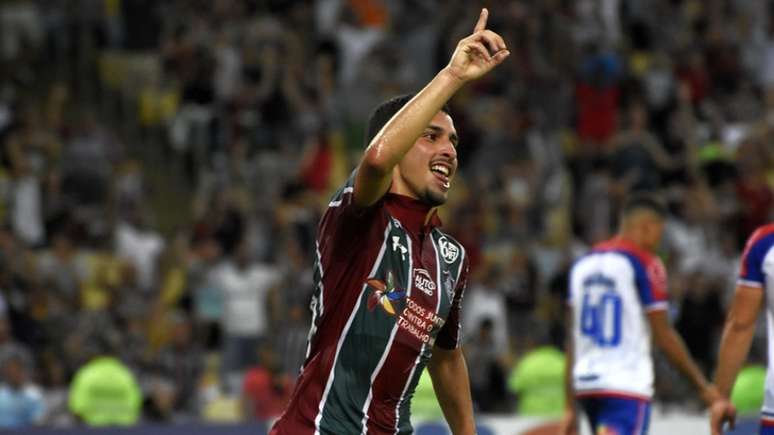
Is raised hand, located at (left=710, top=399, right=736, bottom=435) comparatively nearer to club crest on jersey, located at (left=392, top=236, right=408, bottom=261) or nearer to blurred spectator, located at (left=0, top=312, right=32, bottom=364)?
club crest on jersey, located at (left=392, top=236, right=408, bottom=261)

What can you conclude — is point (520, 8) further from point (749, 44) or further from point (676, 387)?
point (676, 387)

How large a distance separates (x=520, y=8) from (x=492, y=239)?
345 cm

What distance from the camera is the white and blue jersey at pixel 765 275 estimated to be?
7.45m

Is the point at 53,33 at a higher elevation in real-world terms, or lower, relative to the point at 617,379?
higher

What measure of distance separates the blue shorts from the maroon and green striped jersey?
430 cm

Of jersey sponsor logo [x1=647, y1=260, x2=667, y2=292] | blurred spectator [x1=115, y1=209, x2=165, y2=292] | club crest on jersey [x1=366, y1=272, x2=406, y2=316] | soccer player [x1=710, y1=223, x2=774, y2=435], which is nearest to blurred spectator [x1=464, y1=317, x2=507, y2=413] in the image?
blurred spectator [x1=115, y1=209, x2=165, y2=292]

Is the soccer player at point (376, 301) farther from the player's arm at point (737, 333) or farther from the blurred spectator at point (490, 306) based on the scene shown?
the blurred spectator at point (490, 306)

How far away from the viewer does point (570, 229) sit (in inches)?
682

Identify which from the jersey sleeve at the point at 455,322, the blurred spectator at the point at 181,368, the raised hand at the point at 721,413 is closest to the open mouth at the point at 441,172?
the jersey sleeve at the point at 455,322

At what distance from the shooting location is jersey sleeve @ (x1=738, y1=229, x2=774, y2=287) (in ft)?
24.7

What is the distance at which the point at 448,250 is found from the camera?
5.78 metres

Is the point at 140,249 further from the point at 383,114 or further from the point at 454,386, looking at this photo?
the point at 383,114

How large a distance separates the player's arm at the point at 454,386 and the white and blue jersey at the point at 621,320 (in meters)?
3.79

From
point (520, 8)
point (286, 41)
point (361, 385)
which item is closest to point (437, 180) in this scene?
point (361, 385)
